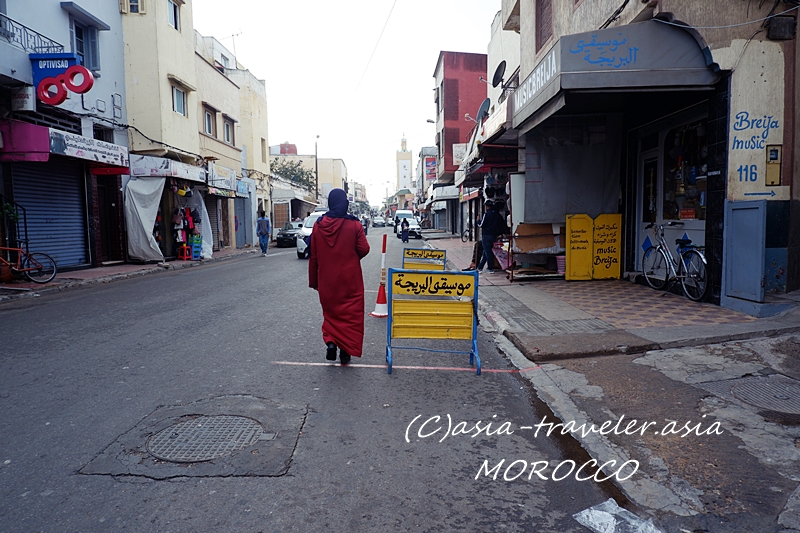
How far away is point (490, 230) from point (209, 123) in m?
18.0

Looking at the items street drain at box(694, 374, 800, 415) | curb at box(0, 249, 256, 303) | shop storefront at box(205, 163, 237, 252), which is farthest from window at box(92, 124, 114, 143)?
street drain at box(694, 374, 800, 415)

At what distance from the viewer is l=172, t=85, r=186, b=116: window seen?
21.1 m

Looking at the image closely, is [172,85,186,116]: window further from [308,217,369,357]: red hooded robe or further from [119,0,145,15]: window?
[308,217,369,357]: red hooded robe

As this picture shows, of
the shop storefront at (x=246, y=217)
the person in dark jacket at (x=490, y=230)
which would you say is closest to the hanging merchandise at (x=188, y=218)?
the shop storefront at (x=246, y=217)

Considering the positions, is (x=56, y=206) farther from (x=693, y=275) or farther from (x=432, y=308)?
(x=693, y=275)

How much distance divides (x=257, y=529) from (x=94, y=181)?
1760 cm

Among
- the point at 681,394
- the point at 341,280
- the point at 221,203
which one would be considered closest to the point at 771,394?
the point at 681,394

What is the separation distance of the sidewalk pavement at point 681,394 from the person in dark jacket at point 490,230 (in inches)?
194

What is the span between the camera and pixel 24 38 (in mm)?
13062

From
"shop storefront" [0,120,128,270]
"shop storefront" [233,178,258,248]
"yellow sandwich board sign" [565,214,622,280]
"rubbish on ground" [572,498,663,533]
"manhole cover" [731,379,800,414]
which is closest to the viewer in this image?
"rubbish on ground" [572,498,663,533]

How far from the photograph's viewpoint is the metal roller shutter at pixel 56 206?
14430 mm

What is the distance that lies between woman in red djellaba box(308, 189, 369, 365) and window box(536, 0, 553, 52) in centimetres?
935

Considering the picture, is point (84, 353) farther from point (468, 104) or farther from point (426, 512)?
point (468, 104)

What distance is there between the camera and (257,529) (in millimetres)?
2703
